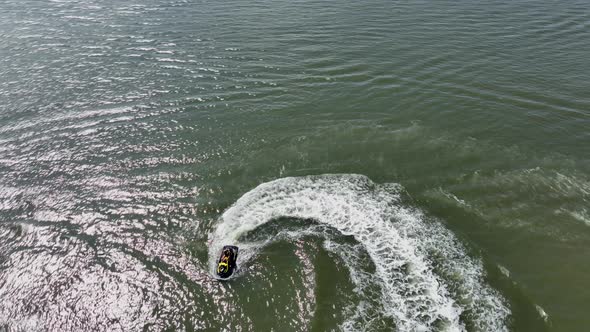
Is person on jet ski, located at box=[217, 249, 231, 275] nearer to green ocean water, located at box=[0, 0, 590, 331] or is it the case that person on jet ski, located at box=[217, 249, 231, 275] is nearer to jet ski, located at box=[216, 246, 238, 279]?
jet ski, located at box=[216, 246, 238, 279]

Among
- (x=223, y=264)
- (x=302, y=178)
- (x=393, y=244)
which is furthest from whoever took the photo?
(x=302, y=178)

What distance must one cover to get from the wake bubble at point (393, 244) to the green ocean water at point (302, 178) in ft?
0.27

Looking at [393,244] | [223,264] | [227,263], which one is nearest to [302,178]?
[393,244]

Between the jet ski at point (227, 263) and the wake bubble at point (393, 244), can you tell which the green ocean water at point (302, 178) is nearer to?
the wake bubble at point (393, 244)

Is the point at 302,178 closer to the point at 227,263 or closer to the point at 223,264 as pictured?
the point at 227,263

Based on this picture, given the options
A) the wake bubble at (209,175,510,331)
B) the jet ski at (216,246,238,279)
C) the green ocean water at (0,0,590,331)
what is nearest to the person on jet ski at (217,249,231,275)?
the jet ski at (216,246,238,279)

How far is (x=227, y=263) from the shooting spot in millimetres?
14547

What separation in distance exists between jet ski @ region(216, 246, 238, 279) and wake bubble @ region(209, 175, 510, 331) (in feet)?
1.83

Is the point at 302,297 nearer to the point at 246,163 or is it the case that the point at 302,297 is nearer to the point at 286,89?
the point at 246,163

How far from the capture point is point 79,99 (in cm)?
2608

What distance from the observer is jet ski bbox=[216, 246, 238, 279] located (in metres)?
14.5

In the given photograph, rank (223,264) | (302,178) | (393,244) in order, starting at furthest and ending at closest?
(302,178) → (393,244) → (223,264)

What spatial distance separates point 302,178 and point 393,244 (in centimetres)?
624

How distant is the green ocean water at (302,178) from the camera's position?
14.0 m
